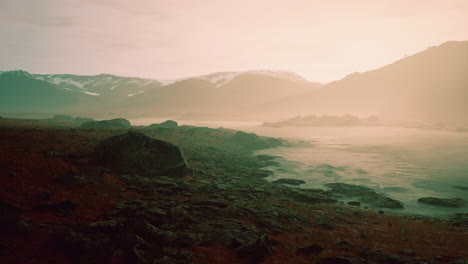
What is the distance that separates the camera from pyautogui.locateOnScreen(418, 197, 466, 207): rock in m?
28.3

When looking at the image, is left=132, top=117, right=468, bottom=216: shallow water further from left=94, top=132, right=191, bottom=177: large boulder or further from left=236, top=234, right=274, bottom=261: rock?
left=236, top=234, right=274, bottom=261: rock

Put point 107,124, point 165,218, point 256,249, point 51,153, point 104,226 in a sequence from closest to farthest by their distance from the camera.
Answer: point 104,226 → point 256,249 → point 165,218 → point 51,153 → point 107,124

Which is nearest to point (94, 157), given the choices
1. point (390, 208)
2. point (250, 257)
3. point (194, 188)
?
point (194, 188)

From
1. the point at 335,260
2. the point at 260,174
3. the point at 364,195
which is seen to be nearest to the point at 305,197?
the point at 364,195

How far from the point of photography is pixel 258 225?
1739 cm

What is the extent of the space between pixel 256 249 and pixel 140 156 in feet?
56.9

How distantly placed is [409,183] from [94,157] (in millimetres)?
42509

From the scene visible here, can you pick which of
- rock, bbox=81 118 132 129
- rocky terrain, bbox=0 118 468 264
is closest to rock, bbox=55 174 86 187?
rocky terrain, bbox=0 118 468 264

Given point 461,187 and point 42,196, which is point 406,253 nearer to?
point 42,196

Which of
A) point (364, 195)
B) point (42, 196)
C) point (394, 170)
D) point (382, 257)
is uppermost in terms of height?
point (42, 196)

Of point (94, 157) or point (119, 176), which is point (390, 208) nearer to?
point (119, 176)

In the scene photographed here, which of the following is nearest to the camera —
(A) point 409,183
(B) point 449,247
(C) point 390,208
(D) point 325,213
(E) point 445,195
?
(B) point 449,247

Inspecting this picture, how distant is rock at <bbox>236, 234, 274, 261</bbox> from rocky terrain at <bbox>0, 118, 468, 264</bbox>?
0.17 ft

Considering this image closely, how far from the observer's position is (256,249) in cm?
1295
